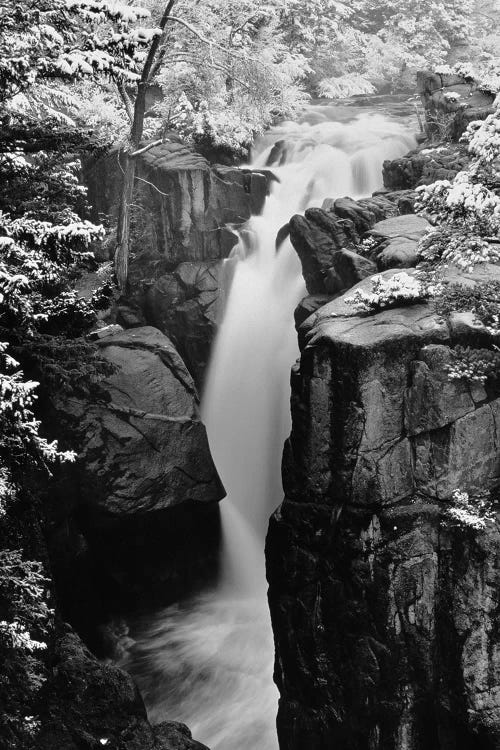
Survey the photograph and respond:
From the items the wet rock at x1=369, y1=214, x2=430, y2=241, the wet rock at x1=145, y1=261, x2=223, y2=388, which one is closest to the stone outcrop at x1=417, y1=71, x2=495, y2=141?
the wet rock at x1=369, y1=214, x2=430, y2=241

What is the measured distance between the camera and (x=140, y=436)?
1242 centimetres

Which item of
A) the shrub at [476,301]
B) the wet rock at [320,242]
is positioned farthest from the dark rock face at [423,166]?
the shrub at [476,301]

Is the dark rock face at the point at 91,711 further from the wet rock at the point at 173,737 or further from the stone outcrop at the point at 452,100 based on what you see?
the stone outcrop at the point at 452,100

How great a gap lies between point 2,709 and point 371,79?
32325mm

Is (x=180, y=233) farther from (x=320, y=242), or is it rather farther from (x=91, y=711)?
(x=91, y=711)

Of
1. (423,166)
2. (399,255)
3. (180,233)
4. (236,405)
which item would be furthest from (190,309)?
(423,166)

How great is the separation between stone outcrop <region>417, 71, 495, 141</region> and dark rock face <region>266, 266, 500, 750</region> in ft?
33.2

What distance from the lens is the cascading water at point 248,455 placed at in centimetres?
1104

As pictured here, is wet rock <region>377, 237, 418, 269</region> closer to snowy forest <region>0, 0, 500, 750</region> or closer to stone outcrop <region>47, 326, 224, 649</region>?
snowy forest <region>0, 0, 500, 750</region>

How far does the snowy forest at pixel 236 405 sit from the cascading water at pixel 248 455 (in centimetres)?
6

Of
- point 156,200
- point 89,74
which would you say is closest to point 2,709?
point 89,74

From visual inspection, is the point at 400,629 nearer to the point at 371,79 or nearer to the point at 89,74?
the point at 89,74

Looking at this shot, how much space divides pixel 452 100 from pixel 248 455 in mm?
12428

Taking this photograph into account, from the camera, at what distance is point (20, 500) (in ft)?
26.3
